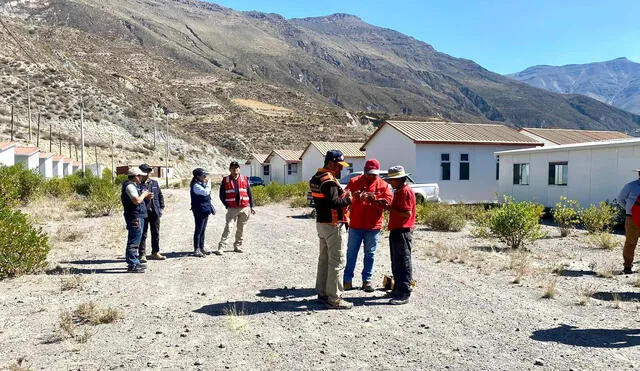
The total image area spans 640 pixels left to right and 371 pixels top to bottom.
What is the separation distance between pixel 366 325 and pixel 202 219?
194 inches

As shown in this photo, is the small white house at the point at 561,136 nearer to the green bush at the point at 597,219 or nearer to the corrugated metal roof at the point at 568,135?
the corrugated metal roof at the point at 568,135

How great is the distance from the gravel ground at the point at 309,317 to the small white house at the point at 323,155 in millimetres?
25671

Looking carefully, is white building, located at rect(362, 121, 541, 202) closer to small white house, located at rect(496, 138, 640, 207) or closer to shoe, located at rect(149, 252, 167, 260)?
small white house, located at rect(496, 138, 640, 207)

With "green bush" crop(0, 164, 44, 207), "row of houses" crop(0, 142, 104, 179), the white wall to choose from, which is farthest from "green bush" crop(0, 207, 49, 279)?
the white wall

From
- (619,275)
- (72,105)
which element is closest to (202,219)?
(619,275)

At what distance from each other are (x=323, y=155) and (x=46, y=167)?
18501 millimetres

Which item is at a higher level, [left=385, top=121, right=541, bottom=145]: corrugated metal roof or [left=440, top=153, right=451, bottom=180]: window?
[left=385, top=121, right=541, bottom=145]: corrugated metal roof

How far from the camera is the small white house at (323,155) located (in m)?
35.4

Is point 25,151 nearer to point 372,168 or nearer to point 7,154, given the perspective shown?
point 7,154

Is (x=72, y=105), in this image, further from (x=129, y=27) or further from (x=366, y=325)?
(x=129, y=27)

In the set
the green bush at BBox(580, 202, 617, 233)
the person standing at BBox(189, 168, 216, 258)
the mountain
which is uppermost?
the mountain

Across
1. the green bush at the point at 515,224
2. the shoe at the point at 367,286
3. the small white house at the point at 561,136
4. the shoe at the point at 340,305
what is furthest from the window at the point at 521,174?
the shoe at the point at 340,305

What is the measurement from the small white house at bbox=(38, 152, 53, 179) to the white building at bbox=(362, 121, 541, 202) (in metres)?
22.3

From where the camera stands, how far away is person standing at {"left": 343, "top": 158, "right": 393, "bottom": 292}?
637 cm
